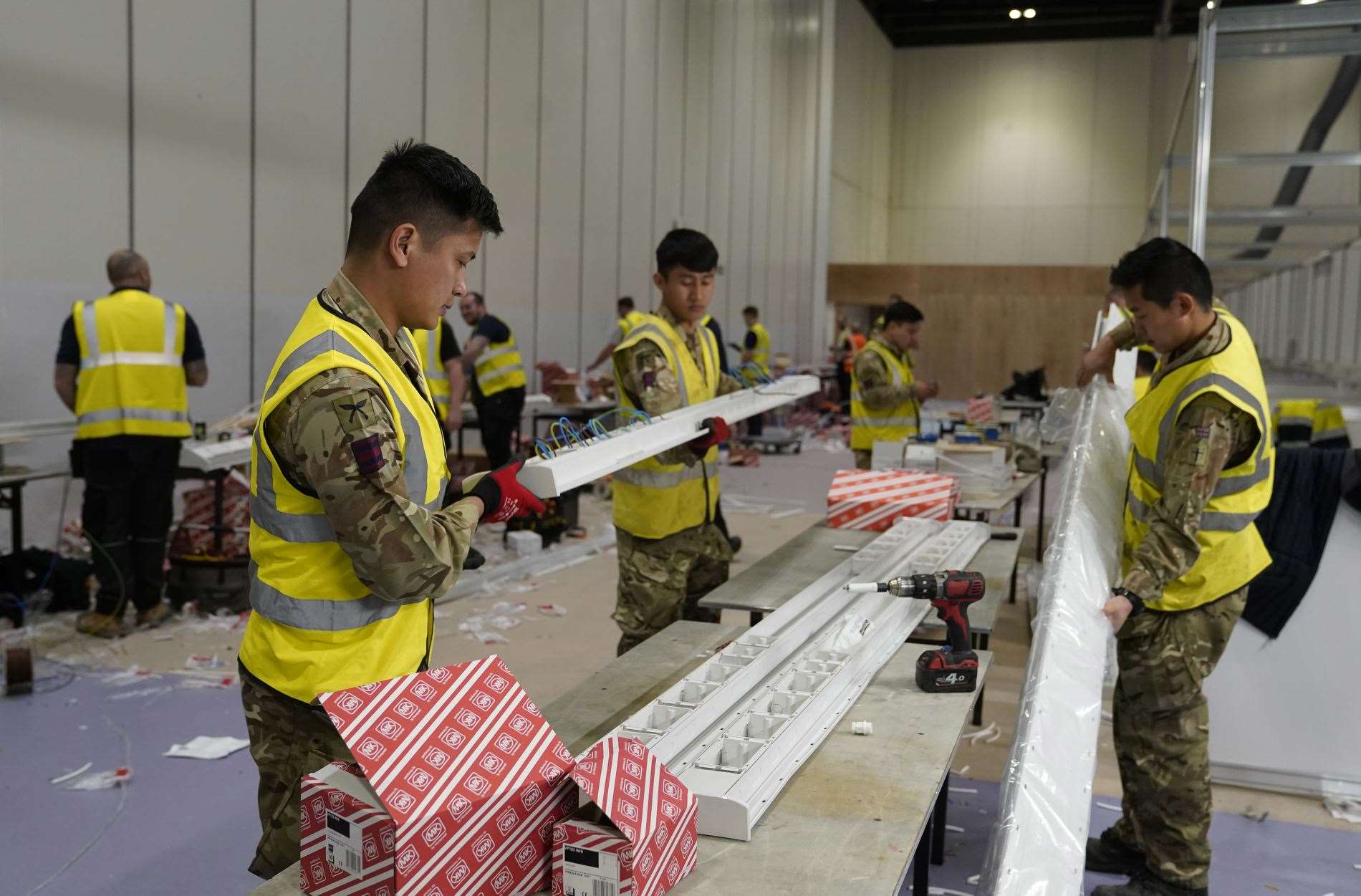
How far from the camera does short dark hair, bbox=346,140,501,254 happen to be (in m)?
1.80

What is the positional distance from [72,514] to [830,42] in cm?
1646

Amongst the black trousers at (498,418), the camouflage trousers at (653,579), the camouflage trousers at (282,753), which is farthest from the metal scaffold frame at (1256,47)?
the black trousers at (498,418)

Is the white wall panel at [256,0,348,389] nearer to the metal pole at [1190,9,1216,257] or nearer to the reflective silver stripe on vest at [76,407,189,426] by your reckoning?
the reflective silver stripe on vest at [76,407,189,426]

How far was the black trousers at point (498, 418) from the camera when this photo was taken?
8.82 metres

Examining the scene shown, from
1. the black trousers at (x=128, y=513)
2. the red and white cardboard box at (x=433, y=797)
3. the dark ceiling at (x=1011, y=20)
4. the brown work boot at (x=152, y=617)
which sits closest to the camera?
the red and white cardboard box at (x=433, y=797)

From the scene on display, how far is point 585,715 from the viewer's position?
2270 mm

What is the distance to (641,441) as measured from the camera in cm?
295

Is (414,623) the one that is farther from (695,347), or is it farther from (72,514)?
(72,514)

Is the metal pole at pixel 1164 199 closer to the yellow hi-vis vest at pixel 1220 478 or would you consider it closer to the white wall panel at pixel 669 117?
the yellow hi-vis vest at pixel 1220 478

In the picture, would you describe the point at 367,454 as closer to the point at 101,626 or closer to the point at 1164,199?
the point at 101,626

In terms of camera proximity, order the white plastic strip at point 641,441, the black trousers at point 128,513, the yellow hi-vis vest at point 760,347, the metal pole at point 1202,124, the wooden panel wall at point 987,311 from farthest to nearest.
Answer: the wooden panel wall at point 987,311 < the yellow hi-vis vest at point 760,347 < the black trousers at point 128,513 < the metal pole at point 1202,124 < the white plastic strip at point 641,441

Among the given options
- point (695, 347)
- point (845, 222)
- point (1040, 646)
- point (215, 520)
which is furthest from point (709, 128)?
point (1040, 646)

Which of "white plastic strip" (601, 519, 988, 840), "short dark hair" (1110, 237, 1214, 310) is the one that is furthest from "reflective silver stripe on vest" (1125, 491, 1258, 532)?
"white plastic strip" (601, 519, 988, 840)

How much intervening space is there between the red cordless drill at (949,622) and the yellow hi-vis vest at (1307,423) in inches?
134
